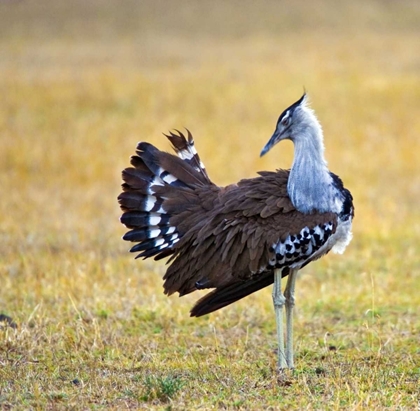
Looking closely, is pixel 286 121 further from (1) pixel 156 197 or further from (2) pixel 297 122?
(1) pixel 156 197

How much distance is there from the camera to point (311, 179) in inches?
212

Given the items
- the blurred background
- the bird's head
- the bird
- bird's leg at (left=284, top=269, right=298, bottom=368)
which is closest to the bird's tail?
the bird

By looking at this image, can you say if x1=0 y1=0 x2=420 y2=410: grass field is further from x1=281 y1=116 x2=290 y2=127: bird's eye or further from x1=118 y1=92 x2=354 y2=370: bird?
x1=281 y1=116 x2=290 y2=127: bird's eye

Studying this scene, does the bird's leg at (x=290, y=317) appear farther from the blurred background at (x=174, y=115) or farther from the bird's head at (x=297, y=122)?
the blurred background at (x=174, y=115)

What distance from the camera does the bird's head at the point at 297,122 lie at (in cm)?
558

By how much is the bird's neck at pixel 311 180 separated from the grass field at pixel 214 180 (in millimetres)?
1026

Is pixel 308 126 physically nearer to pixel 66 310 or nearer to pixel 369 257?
pixel 66 310

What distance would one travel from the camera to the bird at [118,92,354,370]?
5301 mm

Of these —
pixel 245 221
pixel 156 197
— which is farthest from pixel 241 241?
pixel 156 197

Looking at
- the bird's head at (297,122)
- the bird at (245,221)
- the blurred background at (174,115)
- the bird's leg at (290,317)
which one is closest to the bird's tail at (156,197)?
the bird at (245,221)

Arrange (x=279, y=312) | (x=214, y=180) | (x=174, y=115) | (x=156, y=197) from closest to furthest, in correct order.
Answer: (x=279, y=312) < (x=156, y=197) < (x=214, y=180) < (x=174, y=115)

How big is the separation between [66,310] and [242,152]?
8.30 metres

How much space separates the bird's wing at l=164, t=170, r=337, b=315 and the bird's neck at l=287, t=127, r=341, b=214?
0.20ft

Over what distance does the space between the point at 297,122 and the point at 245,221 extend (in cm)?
74
